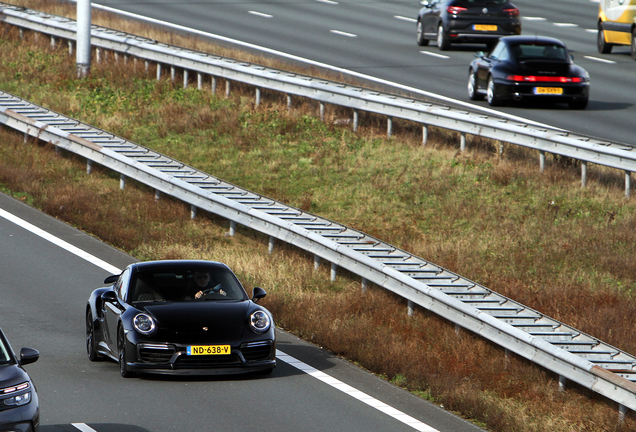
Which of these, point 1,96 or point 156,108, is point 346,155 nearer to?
point 156,108

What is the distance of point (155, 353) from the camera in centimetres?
1038

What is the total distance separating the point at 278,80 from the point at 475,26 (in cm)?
1107

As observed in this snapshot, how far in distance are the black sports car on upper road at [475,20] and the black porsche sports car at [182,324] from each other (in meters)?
22.7

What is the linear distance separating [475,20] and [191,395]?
80.3ft

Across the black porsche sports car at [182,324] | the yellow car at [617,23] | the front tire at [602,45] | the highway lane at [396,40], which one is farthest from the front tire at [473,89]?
the black porsche sports car at [182,324]

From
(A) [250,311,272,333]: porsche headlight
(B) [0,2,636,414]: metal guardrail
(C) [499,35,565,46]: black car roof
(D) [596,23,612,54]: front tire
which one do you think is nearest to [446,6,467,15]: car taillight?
(D) [596,23,612,54]: front tire

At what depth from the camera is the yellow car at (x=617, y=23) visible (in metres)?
31.4

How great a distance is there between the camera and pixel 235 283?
38.0 ft

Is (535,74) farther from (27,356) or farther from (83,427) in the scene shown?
(27,356)

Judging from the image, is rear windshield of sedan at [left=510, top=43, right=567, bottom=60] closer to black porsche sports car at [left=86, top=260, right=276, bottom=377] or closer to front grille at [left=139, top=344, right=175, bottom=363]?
black porsche sports car at [left=86, top=260, right=276, bottom=377]

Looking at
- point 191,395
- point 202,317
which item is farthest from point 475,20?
point 191,395

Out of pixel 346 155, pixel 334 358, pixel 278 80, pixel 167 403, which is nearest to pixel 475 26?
pixel 278 80

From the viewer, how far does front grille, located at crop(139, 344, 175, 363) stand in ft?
34.0

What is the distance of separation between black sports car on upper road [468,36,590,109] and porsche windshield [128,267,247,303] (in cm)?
1416
